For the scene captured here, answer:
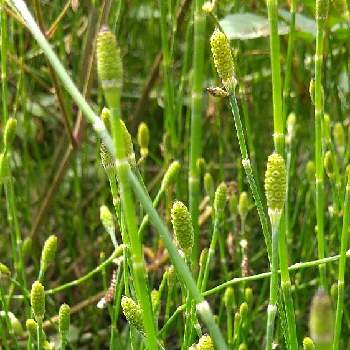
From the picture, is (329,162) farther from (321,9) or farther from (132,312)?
(132,312)

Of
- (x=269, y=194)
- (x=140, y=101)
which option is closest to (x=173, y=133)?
(x=140, y=101)

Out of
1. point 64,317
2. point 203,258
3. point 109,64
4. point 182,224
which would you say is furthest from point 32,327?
point 109,64

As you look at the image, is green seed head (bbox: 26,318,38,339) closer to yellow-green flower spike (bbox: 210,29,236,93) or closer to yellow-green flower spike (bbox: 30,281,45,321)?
yellow-green flower spike (bbox: 30,281,45,321)

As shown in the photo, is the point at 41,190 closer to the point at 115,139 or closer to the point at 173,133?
the point at 173,133

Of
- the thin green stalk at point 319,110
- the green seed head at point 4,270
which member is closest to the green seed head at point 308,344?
the thin green stalk at point 319,110

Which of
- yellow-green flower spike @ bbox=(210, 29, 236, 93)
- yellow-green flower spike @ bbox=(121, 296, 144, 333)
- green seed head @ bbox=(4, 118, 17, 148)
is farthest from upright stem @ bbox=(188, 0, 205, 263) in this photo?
green seed head @ bbox=(4, 118, 17, 148)
